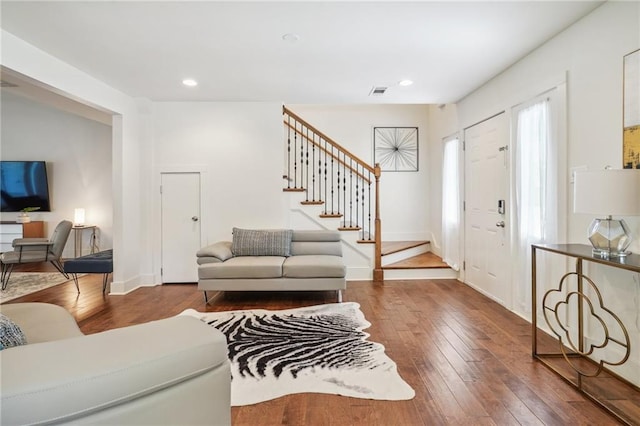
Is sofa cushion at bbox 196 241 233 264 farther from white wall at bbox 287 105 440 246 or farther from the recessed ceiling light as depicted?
white wall at bbox 287 105 440 246

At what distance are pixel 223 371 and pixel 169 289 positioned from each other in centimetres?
379

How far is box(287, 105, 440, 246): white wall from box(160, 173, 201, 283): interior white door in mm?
2782

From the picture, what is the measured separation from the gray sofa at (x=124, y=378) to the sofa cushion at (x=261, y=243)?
121 inches

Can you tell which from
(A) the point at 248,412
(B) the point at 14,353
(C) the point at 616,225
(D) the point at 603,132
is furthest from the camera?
(D) the point at 603,132

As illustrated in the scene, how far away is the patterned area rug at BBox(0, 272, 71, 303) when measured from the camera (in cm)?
434

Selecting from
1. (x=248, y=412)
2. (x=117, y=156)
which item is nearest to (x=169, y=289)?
(x=117, y=156)

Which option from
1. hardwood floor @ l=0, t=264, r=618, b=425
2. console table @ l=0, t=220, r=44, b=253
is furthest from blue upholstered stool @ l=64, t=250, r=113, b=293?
console table @ l=0, t=220, r=44, b=253

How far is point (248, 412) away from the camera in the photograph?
1896 millimetres

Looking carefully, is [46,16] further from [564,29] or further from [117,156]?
[564,29]

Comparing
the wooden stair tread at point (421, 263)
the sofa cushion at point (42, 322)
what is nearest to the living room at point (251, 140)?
the wooden stair tread at point (421, 263)

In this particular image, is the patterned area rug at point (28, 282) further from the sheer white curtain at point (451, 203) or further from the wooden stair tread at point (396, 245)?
the sheer white curtain at point (451, 203)

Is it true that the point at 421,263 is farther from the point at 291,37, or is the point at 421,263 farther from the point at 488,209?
the point at 291,37

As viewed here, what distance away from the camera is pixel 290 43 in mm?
3033

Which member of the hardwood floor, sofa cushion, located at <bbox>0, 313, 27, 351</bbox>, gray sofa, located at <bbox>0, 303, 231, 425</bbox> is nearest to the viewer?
gray sofa, located at <bbox>0, 303, 231, 425</bbox>
